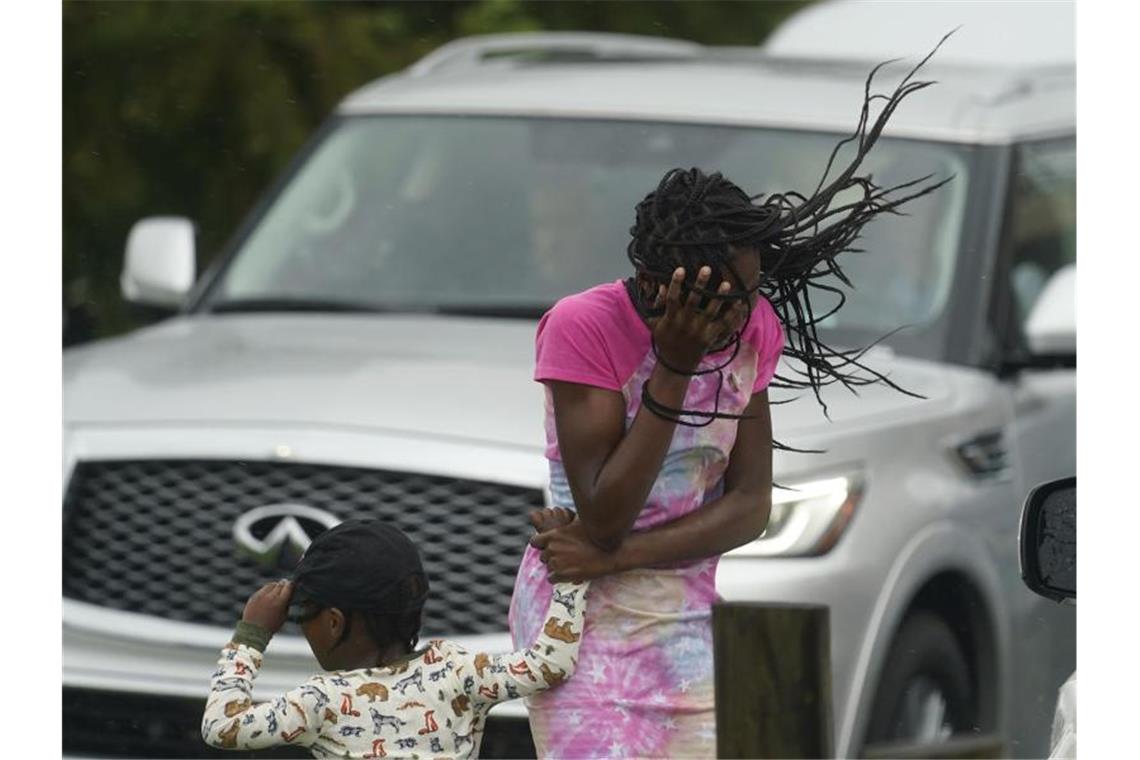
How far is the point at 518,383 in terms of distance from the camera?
5.23 m

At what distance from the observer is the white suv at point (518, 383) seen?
5055 millimetres

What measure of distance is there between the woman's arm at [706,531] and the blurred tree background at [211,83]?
543 cm

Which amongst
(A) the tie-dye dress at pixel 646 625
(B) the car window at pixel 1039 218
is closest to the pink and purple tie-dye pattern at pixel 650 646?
(A) the tie-dye dress at pixel 646 625

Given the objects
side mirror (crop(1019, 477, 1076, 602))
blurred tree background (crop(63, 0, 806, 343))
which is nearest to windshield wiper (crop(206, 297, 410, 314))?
blurred tree background (crop(63, 0, 806, 343))

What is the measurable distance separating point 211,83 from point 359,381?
371 centimetres

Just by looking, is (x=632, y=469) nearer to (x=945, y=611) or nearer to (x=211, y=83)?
(x=945, y=611)

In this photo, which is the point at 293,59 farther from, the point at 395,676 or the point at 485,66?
the point at 395,676

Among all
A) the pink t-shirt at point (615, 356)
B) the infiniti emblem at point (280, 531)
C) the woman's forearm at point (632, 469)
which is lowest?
the infiniti emblem at point (280, 531)

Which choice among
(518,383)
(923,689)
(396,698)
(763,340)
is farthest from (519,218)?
(396,698)

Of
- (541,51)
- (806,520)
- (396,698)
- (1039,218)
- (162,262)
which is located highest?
(541,51)

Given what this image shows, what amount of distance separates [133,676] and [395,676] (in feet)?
6.65

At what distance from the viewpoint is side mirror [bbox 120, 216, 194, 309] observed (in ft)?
20.9

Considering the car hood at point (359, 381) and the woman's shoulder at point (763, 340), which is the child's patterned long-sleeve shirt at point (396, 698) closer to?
the woman's shoulder at point (763, 340)

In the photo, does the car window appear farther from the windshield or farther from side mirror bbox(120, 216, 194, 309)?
side mirror bbox(120, 216, 194, 309)
